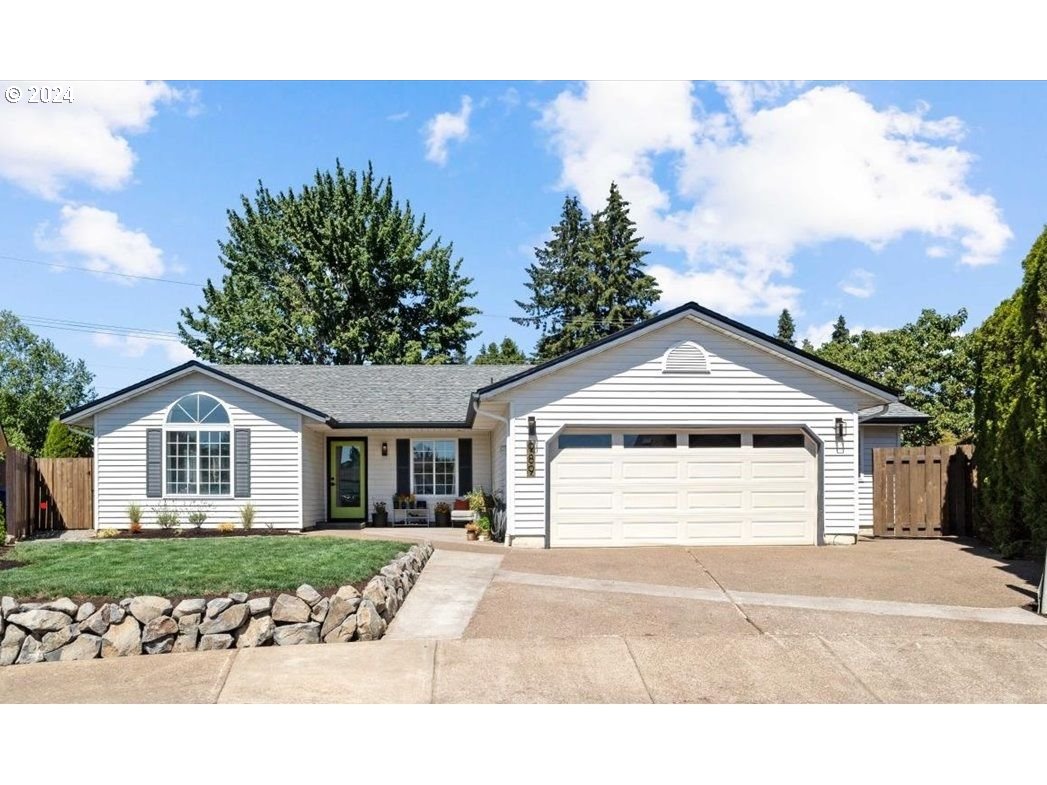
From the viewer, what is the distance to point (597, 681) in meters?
6.50

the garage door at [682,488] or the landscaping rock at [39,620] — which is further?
the garage door at [682,488]

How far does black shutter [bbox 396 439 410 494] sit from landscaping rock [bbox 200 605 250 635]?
12377mm

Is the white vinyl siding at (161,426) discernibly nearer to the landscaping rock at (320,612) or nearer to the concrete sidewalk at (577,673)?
the landscaping rock at (320,612)

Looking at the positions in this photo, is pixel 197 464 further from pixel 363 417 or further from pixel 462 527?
pixel 462 527

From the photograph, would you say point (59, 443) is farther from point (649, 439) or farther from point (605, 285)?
point (605, 285)

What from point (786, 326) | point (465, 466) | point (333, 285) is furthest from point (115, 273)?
point (786, 326)

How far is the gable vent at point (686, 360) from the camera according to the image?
15.0 meters

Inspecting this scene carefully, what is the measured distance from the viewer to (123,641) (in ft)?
24.6

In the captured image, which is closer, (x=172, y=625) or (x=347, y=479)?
(x=172, y=625)

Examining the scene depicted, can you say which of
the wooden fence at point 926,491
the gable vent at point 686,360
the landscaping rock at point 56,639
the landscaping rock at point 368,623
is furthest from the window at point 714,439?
the landscaping rock at point 56,639

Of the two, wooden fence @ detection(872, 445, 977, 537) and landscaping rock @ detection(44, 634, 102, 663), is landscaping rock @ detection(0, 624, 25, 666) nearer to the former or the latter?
landscaping rock @ detection(44, 634, 102, 663)

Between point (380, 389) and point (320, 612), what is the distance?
14461 millimetres

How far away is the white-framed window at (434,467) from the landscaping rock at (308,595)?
1205 centimetres

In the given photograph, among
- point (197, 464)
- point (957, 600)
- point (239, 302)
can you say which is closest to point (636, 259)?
point (239, 302)
